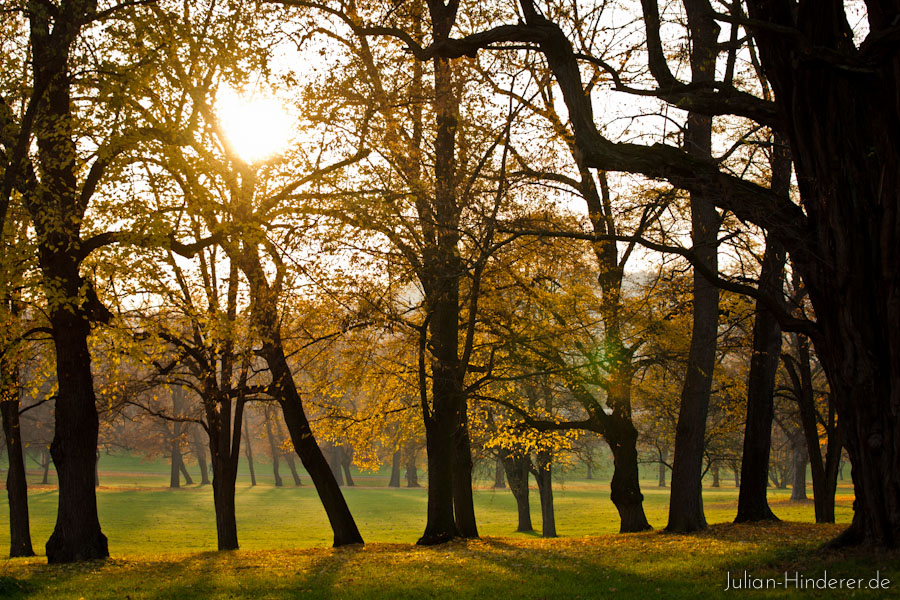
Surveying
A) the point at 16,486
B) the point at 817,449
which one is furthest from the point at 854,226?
the point at 16,486

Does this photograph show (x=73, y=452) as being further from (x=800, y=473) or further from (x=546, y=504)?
(x=800, y=473)

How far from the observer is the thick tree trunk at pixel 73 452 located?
45.4ft

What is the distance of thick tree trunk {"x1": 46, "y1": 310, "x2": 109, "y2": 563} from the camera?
1384 centimetres

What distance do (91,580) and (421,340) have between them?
7.47m

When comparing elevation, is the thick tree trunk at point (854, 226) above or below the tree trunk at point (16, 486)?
above

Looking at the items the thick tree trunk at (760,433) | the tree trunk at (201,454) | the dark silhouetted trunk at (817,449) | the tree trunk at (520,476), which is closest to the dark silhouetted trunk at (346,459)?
the tree trunk at (201,454)

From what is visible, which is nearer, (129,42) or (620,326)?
(129,42)

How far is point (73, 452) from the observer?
549 inches

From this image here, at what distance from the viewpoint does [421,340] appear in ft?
52.1

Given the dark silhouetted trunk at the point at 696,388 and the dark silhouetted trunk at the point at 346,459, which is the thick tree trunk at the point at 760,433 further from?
the dark silhouetted trunk at the point at 346,459

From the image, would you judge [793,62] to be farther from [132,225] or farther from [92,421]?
[92,421]

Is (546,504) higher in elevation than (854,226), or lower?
lower

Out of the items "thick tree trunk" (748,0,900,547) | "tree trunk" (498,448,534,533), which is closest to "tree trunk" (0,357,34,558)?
"tree trunk" (498,448,534,533)

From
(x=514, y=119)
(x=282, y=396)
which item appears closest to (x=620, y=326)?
(x=514, y=119)
